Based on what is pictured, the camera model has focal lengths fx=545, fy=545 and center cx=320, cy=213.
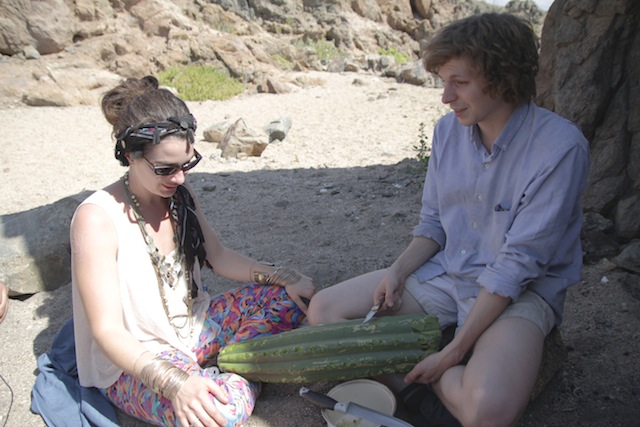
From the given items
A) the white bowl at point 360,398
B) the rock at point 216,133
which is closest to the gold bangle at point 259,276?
the white bowl at point 360,398

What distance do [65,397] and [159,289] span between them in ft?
2.29

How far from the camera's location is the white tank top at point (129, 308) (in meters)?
2.34

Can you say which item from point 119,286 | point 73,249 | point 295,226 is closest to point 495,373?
point 119,286

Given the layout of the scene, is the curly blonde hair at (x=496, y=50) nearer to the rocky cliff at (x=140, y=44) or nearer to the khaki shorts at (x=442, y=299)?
the khaki shorts at (x=442, y=299)

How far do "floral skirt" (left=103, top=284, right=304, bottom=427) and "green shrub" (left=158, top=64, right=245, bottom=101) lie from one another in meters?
8.52

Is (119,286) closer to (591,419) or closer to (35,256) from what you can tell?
(35,256)

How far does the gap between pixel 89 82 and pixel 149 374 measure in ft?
31.3

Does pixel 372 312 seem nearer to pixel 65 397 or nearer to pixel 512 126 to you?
pixel 512 126

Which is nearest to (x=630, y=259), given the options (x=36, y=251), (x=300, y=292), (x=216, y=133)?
(x=300, y=292)

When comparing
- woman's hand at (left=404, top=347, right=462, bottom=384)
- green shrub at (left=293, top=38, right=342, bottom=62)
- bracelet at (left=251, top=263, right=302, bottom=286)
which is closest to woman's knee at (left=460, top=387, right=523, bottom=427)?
woman's hand at (left=404, top=347, right=462, bottom=384)

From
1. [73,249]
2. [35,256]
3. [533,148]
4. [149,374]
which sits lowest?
[35,256]

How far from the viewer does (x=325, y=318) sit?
8.67 feet

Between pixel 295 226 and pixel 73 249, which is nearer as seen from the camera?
pixel 73 249

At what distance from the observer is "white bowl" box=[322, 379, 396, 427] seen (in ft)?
7.14
